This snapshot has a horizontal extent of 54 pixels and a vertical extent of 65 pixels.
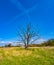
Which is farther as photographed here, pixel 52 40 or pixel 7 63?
pixel 52 40

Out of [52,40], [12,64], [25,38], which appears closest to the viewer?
[12,64]

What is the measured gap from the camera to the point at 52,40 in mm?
34781

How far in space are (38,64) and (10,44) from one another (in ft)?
76.6

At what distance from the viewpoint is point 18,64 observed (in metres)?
13.4

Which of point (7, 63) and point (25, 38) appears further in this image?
point (25, 38)

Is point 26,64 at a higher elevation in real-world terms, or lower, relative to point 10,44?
lower

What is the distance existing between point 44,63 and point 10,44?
23107mm

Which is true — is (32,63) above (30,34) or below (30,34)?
below

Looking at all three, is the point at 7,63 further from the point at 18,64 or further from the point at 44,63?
the point at 44,63

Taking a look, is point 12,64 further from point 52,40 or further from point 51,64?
point 52,40

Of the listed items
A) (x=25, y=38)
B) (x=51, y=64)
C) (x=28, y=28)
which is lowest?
(x=51, y=64)

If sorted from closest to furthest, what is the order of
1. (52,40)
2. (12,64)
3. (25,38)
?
(12,64) → (25,38) → (52,40)

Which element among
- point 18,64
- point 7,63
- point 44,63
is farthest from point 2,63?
point 44,63

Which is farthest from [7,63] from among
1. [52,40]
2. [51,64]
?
[52,40]
